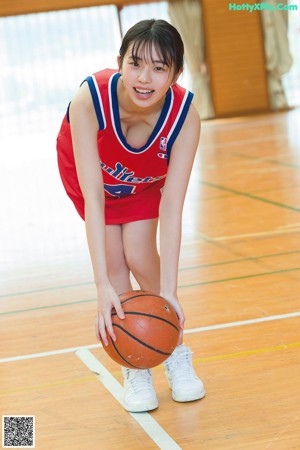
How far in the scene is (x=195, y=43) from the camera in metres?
13.1

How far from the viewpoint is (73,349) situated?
286 centimetres

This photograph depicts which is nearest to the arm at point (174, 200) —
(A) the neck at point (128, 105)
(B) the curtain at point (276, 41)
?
(A) the neck at point (128, 105)

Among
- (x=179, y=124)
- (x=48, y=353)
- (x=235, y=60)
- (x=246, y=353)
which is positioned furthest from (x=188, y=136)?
(x=235, y=60)

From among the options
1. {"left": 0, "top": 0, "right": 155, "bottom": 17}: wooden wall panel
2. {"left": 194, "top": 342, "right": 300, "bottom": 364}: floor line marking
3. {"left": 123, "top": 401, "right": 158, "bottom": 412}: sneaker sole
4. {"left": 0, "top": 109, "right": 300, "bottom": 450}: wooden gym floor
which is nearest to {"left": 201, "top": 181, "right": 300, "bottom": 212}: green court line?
{"left": 0, "top": 109, "right": 300, "bottom": 450}: wooden gym floor

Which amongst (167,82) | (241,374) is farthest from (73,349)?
(167,82)

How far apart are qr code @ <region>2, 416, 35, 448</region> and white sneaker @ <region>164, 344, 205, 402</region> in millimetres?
413

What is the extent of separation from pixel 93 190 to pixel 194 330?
956mm

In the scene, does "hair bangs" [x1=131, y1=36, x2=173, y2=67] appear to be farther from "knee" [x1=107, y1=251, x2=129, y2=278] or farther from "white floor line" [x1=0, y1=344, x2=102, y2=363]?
"white floor line" [x1=0, y1=344, x2=102, y2=363]

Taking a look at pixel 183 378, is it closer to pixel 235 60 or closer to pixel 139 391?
pixel 139 391

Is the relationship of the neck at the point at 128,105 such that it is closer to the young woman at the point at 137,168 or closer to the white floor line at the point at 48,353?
the young woman at the point at 137,168

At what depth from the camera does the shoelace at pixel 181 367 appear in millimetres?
2336

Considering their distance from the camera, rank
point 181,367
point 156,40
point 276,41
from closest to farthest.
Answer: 1. point 156,40
2. point 181,367
3. point 276,41

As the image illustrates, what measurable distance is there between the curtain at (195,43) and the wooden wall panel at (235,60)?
116 millimetres

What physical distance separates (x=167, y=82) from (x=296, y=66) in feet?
41.0
